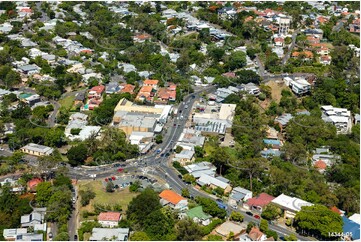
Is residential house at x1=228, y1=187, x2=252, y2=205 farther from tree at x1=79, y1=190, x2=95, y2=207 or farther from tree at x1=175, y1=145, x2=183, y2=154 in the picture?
tree at x1=79, y1=190, x2=95, y2=207

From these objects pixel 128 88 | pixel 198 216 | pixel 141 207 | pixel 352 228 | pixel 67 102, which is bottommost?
pixel 67 102

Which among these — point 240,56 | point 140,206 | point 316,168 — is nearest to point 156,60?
point 240,56

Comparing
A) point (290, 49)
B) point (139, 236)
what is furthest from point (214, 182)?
point (290, 49)

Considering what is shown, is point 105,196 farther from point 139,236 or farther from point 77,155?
point 139,236

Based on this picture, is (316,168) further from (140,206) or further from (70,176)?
(70,176)

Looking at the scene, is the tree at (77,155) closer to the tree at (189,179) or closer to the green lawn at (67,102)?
the tree at (189,179)
